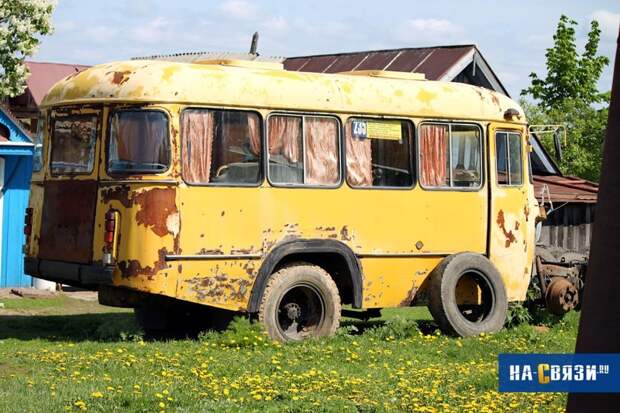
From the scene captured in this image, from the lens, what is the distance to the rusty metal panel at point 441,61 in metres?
26.1

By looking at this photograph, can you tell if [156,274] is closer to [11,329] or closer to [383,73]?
[11,329]

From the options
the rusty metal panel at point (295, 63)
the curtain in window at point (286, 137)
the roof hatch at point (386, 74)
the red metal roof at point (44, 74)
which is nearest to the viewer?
the curtain in window at point (286, 137)

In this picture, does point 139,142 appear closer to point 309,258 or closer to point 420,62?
point 309,258

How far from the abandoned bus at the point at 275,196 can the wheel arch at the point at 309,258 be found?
0.02 meters

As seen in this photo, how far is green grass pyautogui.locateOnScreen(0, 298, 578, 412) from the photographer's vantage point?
837 cm

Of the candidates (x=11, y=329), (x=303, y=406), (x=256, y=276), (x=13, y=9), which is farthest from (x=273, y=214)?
(x=13, y=9)

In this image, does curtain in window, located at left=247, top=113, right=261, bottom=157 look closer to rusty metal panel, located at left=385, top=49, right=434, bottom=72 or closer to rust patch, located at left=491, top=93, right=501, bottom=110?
rust patch, located at left=491, top=93, right=501, bottom=110

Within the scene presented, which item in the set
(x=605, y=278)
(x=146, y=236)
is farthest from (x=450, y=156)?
(x=605, y=278)

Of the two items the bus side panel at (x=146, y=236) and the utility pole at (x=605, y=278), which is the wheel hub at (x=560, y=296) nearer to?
the bus side panel at (x=146, y=236)

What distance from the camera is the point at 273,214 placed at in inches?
500

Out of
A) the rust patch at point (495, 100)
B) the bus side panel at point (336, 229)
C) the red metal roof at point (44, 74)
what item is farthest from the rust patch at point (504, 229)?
the red metal roof at point (44, 74)

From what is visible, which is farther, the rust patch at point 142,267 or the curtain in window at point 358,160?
the curtain in window at point 358,160

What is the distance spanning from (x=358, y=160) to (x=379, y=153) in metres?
0.37

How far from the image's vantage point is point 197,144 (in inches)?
484
